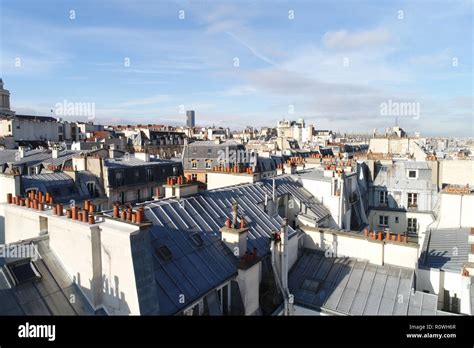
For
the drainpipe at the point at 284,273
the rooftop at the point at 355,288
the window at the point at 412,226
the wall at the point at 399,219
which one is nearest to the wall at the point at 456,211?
the wall at the point at 399,219

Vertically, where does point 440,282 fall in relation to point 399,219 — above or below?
above

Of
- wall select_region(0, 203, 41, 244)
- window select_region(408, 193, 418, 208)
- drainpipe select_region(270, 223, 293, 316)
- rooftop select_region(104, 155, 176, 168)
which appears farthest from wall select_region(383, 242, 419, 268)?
rooftop select_region(104, 155, 176, 168)

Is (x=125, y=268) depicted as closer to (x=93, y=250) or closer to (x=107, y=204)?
(x=93, y=250)

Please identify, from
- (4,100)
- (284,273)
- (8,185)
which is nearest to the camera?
(284,273)

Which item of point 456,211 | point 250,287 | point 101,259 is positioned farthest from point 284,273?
point 456,211

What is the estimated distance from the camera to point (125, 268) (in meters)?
8.16

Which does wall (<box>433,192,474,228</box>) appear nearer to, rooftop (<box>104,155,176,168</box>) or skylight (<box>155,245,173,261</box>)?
skylight (<box>155,245,173,261</box>)

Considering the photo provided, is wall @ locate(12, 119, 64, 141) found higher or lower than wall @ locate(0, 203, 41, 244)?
higher

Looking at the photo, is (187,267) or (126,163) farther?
(126,163)

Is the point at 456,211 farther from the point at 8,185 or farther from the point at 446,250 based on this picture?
the point at 8,185

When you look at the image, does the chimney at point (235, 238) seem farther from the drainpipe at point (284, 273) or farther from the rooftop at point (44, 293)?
the rooftop at point (44, 293)

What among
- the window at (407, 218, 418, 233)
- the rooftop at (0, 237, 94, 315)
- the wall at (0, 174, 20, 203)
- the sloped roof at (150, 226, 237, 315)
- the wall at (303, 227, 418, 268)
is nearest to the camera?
the rooftop at (0, 237, 94, 315)

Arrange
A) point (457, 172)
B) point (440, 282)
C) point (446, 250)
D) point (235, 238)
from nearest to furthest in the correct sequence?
point (235, 238)
point (440, 282)
point (446, 250)
point (457, 172)
